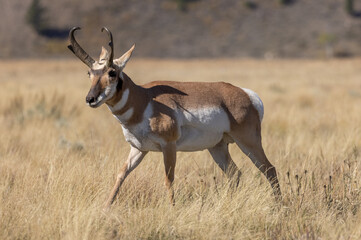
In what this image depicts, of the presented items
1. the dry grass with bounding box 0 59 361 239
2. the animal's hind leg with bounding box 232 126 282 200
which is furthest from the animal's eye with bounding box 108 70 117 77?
the animal's hind leg with bounding box 232 126 282 200

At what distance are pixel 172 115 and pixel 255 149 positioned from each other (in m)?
1.02

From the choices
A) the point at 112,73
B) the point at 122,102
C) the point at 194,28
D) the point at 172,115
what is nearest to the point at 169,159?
the point at 172,115

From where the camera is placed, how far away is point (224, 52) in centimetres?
6744

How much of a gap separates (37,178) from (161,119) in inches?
55.7

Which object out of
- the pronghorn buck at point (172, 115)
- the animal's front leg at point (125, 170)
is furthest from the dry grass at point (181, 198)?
the pronghorn buck at point (172, 115)

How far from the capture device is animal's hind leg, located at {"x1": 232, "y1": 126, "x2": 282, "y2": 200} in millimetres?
5539

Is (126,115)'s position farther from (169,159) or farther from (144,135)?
(169,159)

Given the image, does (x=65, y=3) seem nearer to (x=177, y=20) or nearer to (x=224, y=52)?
(x=177, y=20)

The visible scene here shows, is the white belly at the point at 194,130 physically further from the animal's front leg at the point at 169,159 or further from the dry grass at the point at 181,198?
the dry grass at the point at 181,198

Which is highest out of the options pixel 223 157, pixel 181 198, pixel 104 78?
pixel 104 78

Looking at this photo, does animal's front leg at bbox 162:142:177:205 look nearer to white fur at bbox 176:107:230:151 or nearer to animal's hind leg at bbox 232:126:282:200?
white fur at bbox 176:107:230:151

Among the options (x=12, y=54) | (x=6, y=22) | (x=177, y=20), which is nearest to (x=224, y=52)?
(x=177, y=20)

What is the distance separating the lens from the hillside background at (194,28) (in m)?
67.5

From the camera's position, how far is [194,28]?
7419cm
